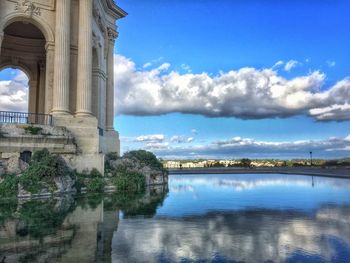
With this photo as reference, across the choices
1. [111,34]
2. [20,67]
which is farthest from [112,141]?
[20,67]

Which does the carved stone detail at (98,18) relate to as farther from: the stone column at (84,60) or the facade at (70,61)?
the stone column at (84,60)

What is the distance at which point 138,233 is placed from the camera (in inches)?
408

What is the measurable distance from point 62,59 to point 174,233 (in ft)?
67.3

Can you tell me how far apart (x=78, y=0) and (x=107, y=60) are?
11.7 meters

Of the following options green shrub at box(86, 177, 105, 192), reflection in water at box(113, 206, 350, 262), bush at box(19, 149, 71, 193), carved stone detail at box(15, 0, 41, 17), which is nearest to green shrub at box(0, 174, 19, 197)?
bush at box(19, 149, 71, 193)

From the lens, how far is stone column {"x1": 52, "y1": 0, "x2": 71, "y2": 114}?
26781 mm

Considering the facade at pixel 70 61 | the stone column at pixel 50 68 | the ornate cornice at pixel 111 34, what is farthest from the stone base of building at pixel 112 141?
the stone column at pixel 50 68

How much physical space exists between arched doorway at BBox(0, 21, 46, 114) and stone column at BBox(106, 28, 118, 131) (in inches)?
270

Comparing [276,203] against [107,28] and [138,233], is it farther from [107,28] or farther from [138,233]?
[107,28]

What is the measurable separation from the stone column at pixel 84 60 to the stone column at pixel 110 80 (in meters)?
11.4

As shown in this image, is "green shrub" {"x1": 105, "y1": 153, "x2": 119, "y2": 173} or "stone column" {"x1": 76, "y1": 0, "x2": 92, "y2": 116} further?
"stone column" {"x1": 76, "y1": 0, "x2": 92, "y2": 116}

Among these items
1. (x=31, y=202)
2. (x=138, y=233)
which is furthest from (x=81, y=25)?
(x=138, y=233)

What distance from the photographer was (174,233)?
1030cm

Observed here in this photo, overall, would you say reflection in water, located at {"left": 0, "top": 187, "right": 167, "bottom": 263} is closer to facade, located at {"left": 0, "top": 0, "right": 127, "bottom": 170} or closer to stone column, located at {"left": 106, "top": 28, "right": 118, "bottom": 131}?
facade, located at {"left": 0, "top": 0, "right": 127, "bottom": 170}
